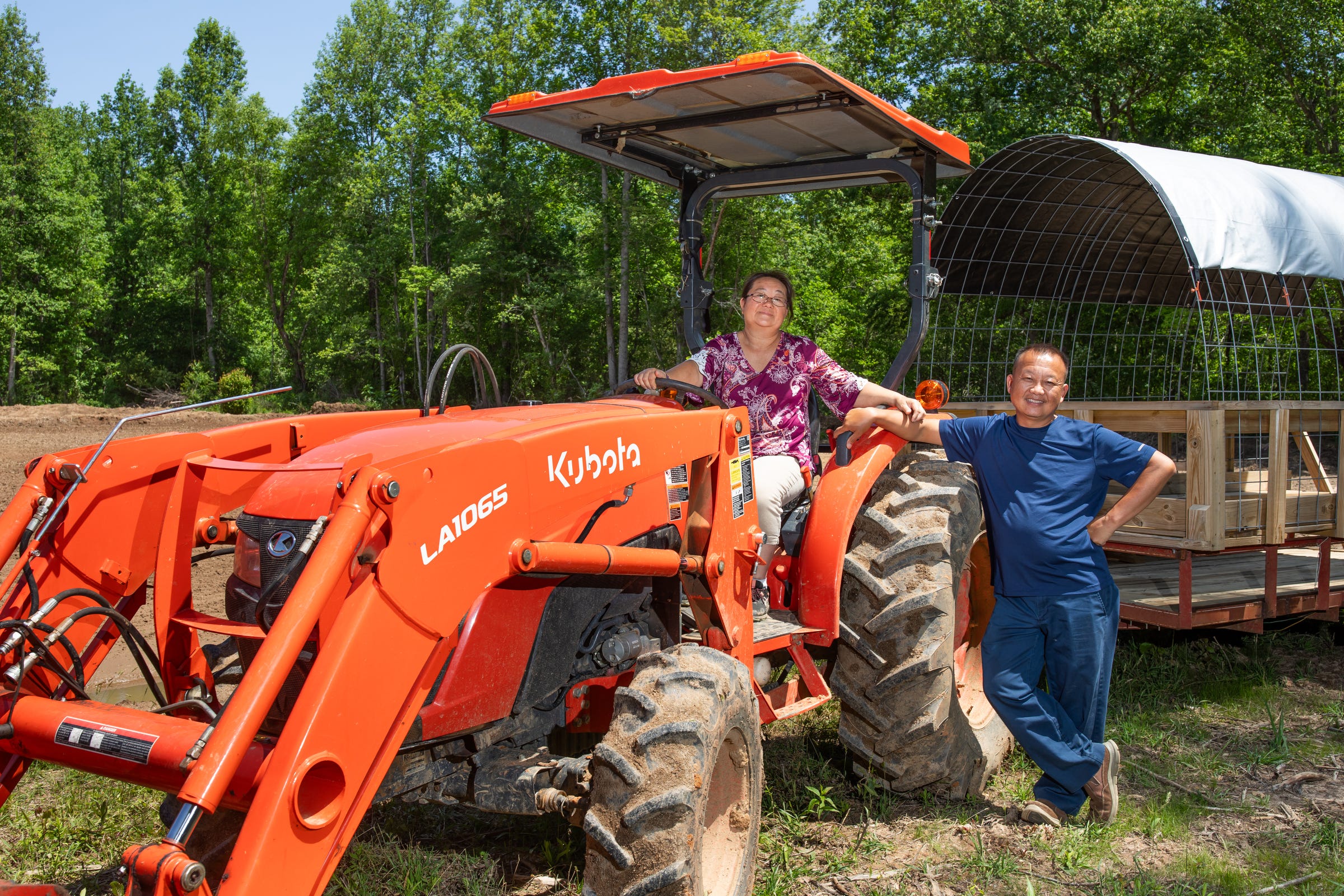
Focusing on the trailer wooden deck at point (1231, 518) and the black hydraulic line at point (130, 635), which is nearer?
the black hydraulic line at point (130, 635)

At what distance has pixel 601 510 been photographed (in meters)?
3.17

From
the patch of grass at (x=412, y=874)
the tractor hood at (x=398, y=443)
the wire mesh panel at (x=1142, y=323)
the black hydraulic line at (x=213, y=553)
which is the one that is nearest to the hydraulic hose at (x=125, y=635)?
the black hydraulic line at (x=213, y=553)

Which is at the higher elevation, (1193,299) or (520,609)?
(1193,299)

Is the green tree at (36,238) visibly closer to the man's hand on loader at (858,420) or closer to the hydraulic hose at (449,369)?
the hydraulic hose at (449,369)

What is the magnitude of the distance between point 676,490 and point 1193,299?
8.75 metres

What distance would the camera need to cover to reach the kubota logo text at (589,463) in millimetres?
2795

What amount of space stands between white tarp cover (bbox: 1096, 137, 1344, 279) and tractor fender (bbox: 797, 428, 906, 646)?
10.8ft

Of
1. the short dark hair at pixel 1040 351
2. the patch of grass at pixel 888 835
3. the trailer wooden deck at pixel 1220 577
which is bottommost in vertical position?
the patch of grass at pixel 888 835

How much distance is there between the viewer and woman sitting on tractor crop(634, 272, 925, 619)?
4.23 meters

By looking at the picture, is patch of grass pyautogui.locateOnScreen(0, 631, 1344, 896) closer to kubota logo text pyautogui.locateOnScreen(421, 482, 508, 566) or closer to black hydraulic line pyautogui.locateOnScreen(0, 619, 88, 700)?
black hydraulic line pyautogui.locateOnScreen(0, 619, 88, 700)

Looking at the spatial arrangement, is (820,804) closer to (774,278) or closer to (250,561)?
(774,278)

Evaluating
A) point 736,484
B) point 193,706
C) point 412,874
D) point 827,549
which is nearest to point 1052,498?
point 827,549

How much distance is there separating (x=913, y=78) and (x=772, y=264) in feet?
16.6

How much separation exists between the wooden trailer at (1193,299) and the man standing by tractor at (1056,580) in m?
1.86
